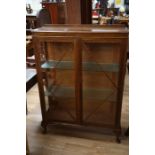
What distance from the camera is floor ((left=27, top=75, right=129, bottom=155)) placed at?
2.00 metres

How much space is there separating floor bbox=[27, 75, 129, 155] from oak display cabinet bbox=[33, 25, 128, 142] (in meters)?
0.12

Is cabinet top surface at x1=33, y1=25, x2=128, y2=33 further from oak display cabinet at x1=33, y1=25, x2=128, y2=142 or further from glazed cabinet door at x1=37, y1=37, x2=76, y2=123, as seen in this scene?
glazed cabinet door at x1=37, y1=37, x2=76, y2=123

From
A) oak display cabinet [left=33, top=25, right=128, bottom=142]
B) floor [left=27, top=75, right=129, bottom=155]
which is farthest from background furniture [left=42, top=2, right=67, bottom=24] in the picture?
floor [left=27, top=75, right=129, bottom=155]

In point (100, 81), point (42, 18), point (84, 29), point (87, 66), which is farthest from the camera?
point (42, 18)

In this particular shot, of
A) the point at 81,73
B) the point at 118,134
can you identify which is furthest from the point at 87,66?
the point at 118,134

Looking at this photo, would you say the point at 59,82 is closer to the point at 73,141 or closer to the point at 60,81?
the point at 60,81

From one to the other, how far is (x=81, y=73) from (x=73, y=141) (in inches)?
27.8

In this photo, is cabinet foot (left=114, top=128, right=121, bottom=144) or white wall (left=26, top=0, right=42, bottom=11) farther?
white wall (left=26, top=0, right=42, bottom=11)

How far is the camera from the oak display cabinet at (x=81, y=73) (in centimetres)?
186

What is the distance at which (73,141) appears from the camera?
84.2 inches

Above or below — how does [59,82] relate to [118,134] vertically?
above
